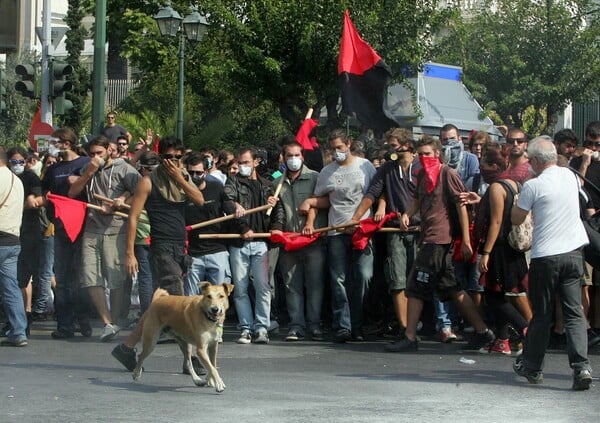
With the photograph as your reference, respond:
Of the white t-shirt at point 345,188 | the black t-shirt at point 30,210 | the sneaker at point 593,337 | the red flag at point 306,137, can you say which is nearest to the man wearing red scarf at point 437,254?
the sneaker at point 593,337

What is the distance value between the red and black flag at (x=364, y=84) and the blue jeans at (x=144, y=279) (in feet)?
9.96

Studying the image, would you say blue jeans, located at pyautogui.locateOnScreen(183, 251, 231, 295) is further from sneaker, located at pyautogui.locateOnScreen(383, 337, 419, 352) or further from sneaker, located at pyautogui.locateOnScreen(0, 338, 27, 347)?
sneaker, located at pyautogui.locateOnScreen(383, 337, 419, 352)

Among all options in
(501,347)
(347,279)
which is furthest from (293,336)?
(501,347)

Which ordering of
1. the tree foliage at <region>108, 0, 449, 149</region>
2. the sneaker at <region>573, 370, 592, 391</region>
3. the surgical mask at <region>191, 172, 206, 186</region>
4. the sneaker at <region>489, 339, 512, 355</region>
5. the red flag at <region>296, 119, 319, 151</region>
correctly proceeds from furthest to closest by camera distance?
the tree foliage at <region>108, 0, 449, 149</region> < the red flag at <region>296, 119, 319, 151</region> < the surgical mask at <region>191, 172, 206, 186</region> < the sneaker at <region>489, 339, 512, 355</region> < the sneaker at <region>573, 370, 592, 391</region>

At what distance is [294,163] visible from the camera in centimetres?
1338

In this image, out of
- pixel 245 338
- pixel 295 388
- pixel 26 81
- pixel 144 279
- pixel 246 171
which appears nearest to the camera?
pixel 295 388

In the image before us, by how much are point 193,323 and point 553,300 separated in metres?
2.69

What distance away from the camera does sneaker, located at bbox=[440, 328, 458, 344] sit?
42.4ft

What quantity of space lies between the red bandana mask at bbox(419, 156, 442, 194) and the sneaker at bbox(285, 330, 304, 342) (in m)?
2.19

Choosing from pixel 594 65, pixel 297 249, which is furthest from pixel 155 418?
pixel 594 65

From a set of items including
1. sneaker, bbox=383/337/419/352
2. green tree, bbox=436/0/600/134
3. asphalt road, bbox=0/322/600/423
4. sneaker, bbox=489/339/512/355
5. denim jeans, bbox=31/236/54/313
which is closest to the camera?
asphalt road, bbox=0/322/600/423

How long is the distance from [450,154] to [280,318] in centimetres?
277

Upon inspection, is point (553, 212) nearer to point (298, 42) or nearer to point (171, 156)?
point (171, 156)

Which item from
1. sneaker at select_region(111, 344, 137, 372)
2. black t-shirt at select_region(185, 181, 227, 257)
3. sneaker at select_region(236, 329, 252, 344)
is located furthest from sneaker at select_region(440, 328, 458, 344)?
sneaker at select_region(111, 344, 137, 372)
